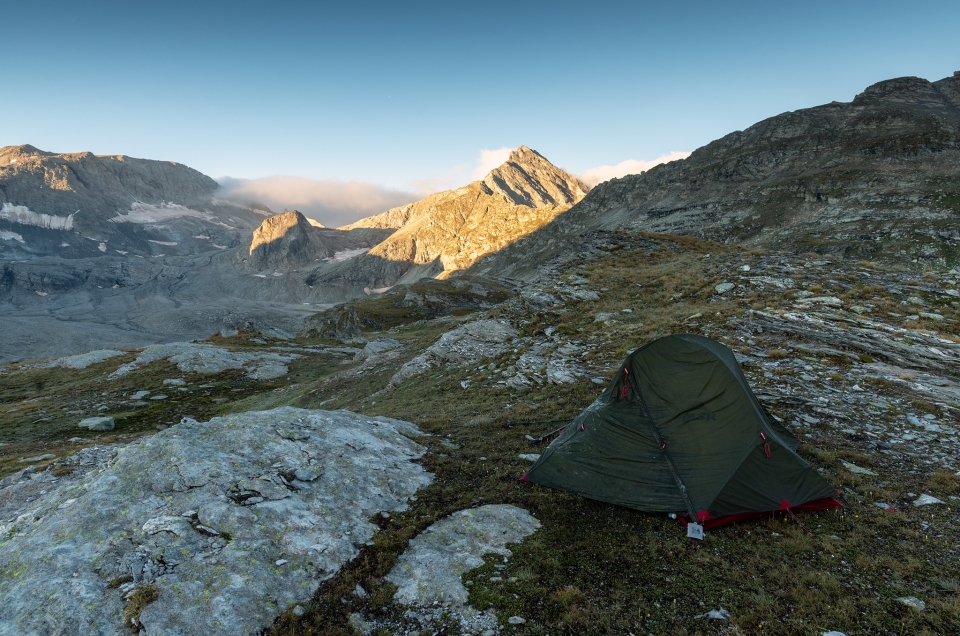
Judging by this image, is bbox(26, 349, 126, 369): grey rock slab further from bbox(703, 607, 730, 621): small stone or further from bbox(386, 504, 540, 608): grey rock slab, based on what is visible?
bbox(703, 607, 730, 621): small stone

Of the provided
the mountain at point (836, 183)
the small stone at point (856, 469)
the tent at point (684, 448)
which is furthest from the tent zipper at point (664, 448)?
the mountain at point (836, 183)

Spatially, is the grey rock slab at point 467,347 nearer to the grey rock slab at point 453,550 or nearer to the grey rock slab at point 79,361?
the grey rock slab at point 453,550

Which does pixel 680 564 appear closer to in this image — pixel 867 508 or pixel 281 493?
pixel 867 508

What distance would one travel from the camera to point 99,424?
30.5 meters

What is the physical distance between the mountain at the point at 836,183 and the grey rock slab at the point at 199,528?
136544 millimetres

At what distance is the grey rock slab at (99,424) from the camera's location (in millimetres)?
30359

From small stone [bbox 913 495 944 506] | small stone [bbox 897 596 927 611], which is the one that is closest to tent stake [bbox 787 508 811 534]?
small stone [bbox 897 596 927 611]

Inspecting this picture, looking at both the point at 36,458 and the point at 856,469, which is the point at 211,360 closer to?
the point at 36,458

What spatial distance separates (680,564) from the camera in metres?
8.24

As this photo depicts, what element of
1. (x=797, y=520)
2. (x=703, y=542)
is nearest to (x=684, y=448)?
(x=703, y=542)

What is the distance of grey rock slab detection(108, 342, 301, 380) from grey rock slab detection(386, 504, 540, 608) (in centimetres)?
4846

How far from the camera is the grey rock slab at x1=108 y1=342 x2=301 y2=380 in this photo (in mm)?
50406

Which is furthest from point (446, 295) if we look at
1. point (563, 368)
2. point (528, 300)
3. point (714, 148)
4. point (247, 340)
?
point (714, 148)

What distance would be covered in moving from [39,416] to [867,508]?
5413 cm
